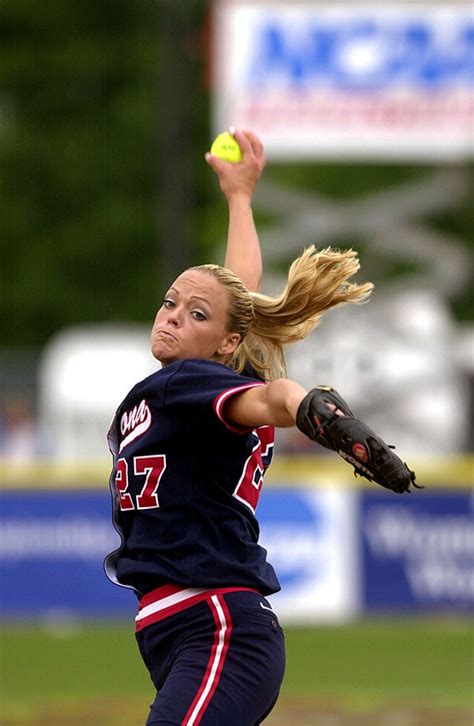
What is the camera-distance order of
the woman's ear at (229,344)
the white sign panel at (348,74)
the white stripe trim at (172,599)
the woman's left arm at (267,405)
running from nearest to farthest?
the woman's left arm at (267,405), the white stripe trim at (172,599), the woman's ear at (229,344), the white sign panel at (348,74)

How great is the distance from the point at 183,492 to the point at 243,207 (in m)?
1.31

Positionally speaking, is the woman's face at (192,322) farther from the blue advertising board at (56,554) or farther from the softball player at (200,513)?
the blue advertising board at (56,554)

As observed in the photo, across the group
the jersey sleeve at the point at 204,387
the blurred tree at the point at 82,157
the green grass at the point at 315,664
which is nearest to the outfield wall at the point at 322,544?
the green grass at the point at 315,664

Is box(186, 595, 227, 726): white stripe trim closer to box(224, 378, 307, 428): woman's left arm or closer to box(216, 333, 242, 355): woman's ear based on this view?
box(224, 378, 307, 428): woman's left arm

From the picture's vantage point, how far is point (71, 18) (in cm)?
3125

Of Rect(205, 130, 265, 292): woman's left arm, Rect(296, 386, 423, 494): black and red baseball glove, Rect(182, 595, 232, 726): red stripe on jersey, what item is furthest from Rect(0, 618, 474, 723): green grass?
Rect(296, 386, 423, 494): black and red baseball glove

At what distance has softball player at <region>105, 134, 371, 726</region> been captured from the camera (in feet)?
14.6

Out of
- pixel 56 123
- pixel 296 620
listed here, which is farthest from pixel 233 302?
pixel 56 123

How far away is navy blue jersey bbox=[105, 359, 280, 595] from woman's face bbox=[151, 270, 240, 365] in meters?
0.09

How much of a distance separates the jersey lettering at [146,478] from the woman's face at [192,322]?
295mm

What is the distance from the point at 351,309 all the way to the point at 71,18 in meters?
15.2

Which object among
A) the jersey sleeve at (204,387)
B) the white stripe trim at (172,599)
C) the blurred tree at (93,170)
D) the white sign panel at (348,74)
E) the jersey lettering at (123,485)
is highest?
the jersey sleeve at (204,387)

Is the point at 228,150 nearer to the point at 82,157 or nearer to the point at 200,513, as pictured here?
the point at 200,513

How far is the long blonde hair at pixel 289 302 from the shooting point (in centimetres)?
469
